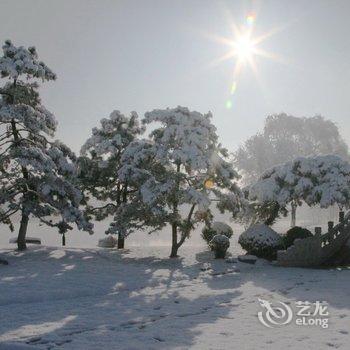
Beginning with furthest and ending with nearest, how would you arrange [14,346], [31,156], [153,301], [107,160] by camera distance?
[107,160] < [31,156] < [153,301] < [14,346]

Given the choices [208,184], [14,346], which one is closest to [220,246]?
[208,184]

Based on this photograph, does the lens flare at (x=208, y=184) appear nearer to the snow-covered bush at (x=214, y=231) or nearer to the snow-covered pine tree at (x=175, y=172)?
the snow-covered pine tree at (x=175, y=172)

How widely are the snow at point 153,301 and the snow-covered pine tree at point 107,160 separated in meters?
4.27

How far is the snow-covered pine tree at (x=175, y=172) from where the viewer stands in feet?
60.3

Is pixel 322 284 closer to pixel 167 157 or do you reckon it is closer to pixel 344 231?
pixel 344 231

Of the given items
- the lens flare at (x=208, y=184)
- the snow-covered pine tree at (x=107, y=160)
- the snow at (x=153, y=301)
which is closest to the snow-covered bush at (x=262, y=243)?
the snow at (x=153, y=301)

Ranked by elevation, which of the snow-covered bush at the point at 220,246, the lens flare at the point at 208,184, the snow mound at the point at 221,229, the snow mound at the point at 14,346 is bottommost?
the snow mound at the point at 14,346

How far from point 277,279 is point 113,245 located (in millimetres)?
15001

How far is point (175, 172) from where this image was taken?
19.0m

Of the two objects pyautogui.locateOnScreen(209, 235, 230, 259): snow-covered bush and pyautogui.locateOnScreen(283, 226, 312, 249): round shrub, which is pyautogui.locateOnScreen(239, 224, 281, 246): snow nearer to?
pyautogui.locateOnScreen(283, 226, 312, 249): round shrub

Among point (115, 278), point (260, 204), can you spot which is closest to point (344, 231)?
point (260, 204)

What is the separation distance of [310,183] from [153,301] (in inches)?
472

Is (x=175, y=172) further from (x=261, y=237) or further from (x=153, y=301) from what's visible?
(x=153, y=301)

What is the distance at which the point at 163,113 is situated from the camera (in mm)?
19391
